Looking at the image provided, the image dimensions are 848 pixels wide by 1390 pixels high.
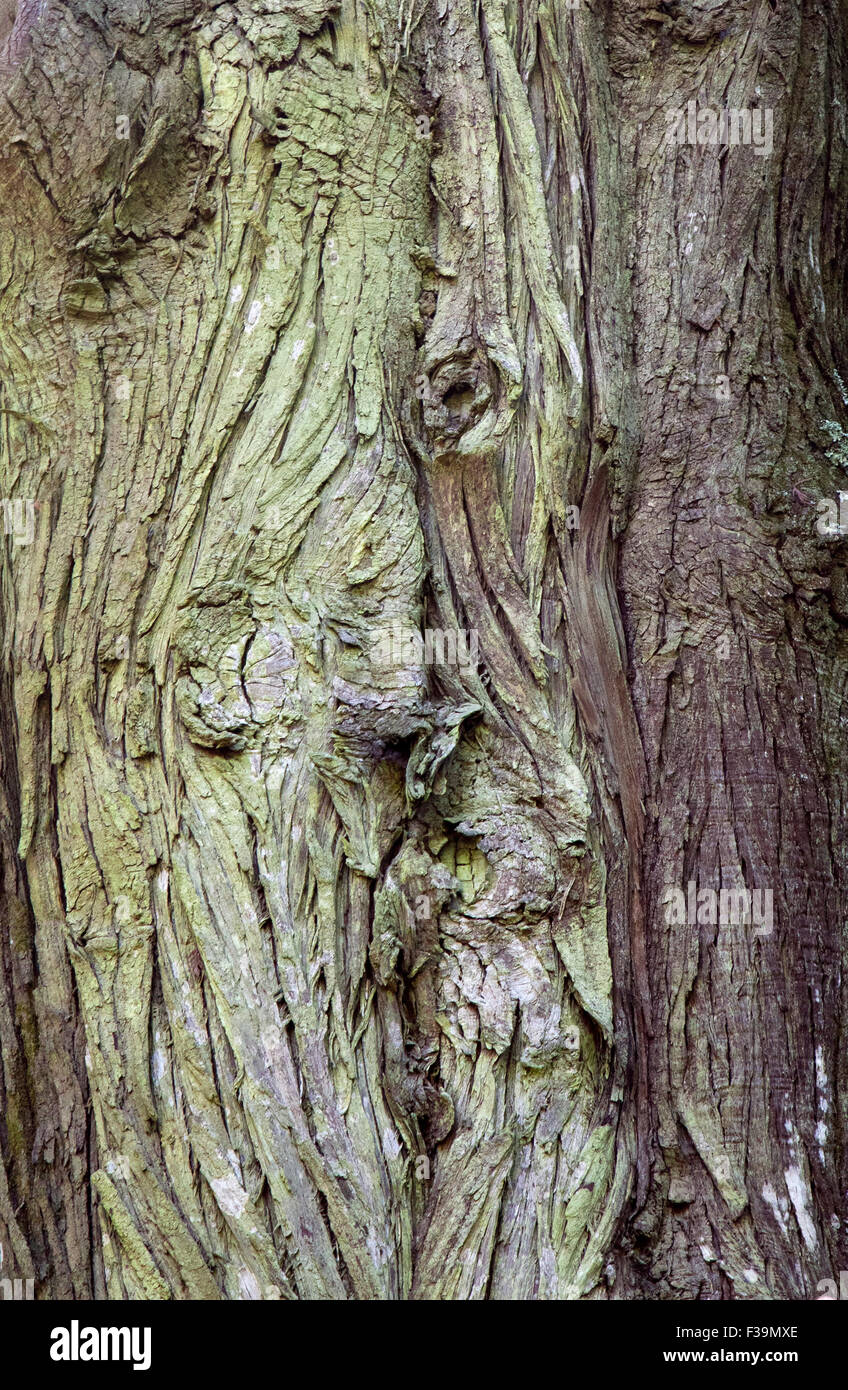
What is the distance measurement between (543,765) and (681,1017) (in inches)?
26.1

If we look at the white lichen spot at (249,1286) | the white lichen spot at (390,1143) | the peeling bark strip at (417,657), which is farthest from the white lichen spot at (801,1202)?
the white lichen spot at (249,1286)

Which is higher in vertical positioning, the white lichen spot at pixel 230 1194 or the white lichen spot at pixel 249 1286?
the white lichen spot at pixel 230 1194

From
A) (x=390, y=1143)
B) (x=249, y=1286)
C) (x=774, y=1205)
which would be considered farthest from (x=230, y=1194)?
(x=774, y=1205)

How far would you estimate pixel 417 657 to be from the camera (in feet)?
8.16

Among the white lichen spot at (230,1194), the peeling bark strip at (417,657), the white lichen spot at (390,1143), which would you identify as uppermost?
the peeling bark strip at (417,657)

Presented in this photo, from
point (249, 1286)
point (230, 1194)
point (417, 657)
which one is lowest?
point (249, 1286)

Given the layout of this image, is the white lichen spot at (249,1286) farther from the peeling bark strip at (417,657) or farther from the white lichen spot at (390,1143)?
the white lichen spot at (390,1143)

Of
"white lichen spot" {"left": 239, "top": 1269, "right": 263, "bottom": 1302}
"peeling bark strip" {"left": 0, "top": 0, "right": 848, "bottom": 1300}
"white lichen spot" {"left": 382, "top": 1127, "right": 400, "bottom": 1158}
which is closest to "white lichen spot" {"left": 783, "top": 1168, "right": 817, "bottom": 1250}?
"peeling bark strip" {"left": 0, "top": 0, "right": 848, "bottom": 1300}

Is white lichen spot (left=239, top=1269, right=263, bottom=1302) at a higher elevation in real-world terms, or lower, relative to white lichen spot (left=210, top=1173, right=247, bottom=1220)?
lower

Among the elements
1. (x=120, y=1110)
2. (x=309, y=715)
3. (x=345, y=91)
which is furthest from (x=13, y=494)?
(x=120, y=1110)

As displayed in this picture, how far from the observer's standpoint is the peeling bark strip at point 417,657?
2359 mm

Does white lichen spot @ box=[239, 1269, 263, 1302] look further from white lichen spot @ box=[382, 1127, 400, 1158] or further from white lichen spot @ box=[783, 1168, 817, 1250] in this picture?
white lichen spot @ box=[783, 1168, 817, 1250]

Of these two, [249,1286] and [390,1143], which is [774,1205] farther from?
[249,1286]

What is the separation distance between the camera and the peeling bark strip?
2.36 m
